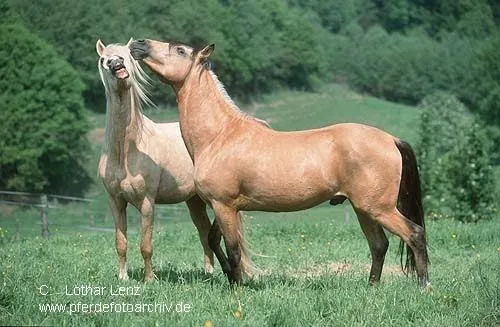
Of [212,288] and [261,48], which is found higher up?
[212,288]

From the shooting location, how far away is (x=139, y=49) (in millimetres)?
7055

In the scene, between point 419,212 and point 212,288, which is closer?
point 212,288

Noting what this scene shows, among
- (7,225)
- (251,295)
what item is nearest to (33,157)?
(7,225)

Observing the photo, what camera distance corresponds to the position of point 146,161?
7.76 metres

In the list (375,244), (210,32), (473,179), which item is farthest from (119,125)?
(210,32)

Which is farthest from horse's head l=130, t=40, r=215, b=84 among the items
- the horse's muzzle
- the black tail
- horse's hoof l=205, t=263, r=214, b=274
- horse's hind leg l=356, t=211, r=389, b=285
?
horse's hoof l=205, t=263, r=214, b=274

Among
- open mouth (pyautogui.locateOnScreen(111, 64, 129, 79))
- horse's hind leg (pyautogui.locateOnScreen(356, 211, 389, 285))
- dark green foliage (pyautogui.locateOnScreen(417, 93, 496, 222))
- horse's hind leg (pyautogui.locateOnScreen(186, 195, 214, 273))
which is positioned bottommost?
dark green foliage (pyautogui.locateOnScreen(417, 93, 496, 222))

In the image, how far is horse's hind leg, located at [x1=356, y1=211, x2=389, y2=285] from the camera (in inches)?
289

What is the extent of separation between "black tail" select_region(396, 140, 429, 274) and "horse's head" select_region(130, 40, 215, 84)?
2.13m

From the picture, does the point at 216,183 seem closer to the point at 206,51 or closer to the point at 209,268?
the point at 206,51

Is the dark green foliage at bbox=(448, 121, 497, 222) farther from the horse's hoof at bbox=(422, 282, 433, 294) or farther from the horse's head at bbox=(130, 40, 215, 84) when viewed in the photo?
the horse's head at bbox=(130, 40, 215, 84)

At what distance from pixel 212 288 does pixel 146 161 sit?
67.7 inches

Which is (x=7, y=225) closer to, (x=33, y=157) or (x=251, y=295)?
(x=33, y=157)

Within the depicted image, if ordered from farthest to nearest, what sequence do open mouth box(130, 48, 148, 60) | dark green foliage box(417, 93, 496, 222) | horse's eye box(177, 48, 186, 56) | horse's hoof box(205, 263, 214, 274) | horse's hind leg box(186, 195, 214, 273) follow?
dark green foliage box(417, 93, 496, 222) → horse's hind leg box(186, 195, 214, 273) → horse's hoof box(205, 263, 214, 274) → horse's eye box(177, 48, 186, 56) → open mouth box(130, 48, 148, 60)
